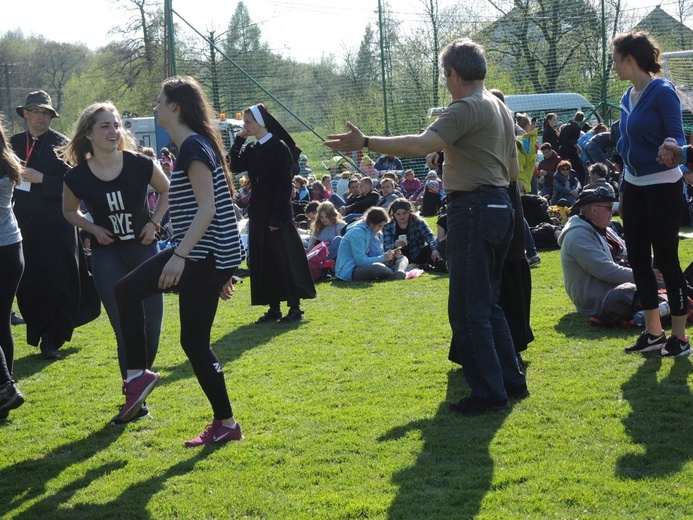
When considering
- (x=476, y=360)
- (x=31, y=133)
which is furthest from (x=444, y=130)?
(x=31, y=133)

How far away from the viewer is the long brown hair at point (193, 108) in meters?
4.75

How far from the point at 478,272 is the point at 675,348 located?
1.93m

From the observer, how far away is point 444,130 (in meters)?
4.74

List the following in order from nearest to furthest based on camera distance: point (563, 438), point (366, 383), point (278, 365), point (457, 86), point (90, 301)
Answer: point (563, 438) → point (457, 86) → point (366, 383) → point (278, 365) → point (90, 301)

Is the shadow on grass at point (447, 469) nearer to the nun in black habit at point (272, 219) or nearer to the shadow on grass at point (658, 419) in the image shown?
the shadow on grass at point (658, 419)

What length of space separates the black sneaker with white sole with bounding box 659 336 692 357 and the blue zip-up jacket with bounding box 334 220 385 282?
5.68 m

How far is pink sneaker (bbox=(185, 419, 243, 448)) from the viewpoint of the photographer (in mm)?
4898

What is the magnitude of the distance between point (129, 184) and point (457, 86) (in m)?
2.07

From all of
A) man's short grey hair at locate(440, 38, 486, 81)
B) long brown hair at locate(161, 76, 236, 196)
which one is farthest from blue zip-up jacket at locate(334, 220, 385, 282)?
long brown hair at locate(161, 76, 236, 196)

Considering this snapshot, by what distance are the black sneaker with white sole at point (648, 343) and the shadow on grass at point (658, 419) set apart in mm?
122

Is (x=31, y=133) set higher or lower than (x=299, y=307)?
higher

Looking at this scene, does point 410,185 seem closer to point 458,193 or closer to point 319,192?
point 319,192

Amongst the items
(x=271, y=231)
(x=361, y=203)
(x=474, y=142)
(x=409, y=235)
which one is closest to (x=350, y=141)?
(x=474, y=142)

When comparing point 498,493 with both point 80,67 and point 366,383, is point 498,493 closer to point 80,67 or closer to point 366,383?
point 366,383
